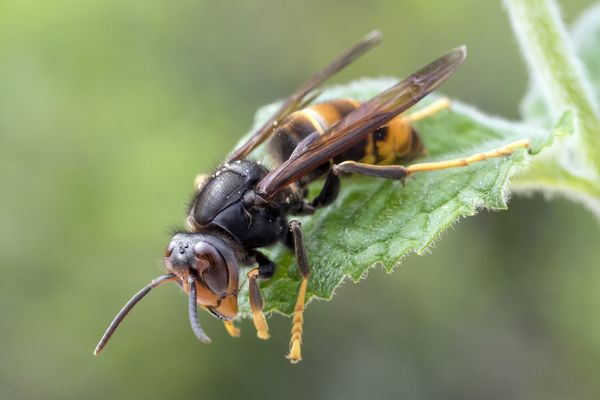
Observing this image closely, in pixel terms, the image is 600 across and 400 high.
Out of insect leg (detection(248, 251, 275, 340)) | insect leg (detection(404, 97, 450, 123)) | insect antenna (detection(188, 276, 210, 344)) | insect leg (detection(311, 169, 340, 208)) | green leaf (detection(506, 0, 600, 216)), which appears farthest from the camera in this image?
insect leg (detection(404, 97, 450, 123))

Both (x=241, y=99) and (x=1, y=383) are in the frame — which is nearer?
(x=1, y=383)

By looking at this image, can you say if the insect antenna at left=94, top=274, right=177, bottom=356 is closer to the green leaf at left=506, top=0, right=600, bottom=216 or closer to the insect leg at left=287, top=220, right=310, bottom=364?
the insect leg at left=287, top=220, right=310, bottom=364

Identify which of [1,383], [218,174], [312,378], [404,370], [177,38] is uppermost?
[218,174]

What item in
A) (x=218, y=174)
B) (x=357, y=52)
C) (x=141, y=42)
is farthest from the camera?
(x=141, y=42)

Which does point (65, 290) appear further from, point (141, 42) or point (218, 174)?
point (218, 174)

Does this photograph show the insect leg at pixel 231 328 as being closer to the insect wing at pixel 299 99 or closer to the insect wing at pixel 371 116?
the insect wing at pixel 371 116

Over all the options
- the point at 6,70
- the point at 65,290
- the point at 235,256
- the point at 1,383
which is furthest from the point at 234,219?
the point at 6,70

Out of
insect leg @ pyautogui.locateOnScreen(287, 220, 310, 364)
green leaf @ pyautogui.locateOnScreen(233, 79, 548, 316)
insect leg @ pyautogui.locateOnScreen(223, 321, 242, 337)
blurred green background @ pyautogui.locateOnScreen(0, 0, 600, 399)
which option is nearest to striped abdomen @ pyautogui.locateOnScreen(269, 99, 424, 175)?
green leaf @ pyautogui.locateOnScreen(233, 79, 548, 316)

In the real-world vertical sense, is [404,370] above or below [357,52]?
below
